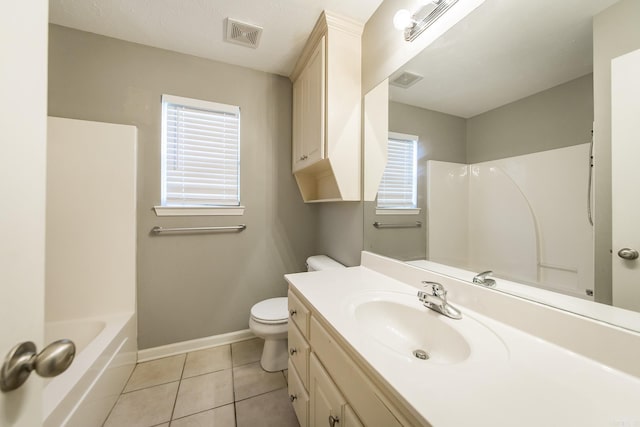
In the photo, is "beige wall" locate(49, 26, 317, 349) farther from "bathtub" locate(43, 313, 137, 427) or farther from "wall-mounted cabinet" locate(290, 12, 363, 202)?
"wall-mounted cabinet" locate(290, 12, 363, 202)

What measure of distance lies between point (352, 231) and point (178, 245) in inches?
53.0

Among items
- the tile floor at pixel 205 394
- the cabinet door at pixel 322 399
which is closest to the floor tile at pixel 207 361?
the tile floor at pixel 205 394

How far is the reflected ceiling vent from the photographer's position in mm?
1221

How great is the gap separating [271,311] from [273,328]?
0.14 metres

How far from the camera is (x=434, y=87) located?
3.81ft

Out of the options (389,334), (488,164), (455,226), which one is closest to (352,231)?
(455,226)

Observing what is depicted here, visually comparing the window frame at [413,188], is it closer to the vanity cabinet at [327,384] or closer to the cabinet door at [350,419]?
the vanity cabinet at [327,384]

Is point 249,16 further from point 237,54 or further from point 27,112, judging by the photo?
point 27,112

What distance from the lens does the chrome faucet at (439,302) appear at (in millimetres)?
846

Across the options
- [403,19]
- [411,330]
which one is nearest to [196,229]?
[411,330]

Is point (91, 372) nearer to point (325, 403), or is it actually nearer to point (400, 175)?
point (325, 403)

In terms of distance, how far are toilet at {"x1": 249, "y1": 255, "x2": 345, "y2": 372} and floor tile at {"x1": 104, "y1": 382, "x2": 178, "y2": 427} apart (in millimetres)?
576

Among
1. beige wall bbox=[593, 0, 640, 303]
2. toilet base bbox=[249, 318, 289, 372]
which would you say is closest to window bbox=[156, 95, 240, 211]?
toilet base bbox=[249, 318, 289, 372]

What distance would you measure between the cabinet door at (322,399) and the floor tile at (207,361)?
1029 millimetres
